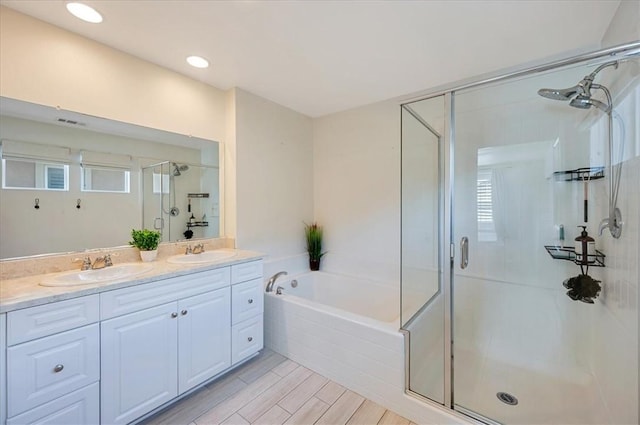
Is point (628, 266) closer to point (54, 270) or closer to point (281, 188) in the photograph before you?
point (281, 188)

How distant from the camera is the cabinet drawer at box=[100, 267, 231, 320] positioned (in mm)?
1428

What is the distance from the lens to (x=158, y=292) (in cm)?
162

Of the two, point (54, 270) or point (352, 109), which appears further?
point (352, 109)

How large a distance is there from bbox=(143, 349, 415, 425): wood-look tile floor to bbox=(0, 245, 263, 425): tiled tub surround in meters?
0.11

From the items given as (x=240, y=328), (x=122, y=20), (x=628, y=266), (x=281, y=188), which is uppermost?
(x=122, y=20)

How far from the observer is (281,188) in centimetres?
302

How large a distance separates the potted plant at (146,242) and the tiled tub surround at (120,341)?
109mm

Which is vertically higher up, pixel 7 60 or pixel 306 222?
pixel 7 60

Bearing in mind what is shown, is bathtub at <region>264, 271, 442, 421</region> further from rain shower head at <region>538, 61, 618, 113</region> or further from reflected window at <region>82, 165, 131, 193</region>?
rain shower head at <region>538, 61, 618, 113</region>

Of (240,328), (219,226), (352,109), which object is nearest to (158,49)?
(219,226)

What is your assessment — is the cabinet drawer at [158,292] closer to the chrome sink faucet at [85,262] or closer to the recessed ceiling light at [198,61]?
the chrome sink faucet at [85,262]

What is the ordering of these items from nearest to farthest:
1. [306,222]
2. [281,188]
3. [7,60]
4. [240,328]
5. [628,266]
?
[628,266] < [7,60] < [240,328] < [281,188] < [306,222]

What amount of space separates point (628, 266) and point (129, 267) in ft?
9.38

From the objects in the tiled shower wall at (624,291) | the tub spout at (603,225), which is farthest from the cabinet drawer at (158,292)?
the tub spout at (603,225)
